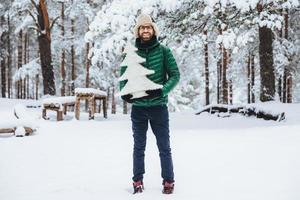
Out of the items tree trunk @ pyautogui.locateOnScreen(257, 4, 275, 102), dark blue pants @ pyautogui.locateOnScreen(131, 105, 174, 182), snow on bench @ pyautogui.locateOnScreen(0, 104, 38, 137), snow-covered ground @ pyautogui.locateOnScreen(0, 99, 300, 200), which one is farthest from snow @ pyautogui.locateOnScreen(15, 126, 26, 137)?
tree trunk @ pyautogui.locateOnScreen(257, 4, 275, 102)

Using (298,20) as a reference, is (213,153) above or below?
below

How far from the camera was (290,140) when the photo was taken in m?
8.78

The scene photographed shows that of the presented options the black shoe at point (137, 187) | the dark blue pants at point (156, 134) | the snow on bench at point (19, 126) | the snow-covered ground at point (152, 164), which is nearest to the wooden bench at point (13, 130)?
the snow on bench at point (19, 126)

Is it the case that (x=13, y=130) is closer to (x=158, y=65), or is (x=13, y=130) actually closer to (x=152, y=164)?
(x=152, y=164)

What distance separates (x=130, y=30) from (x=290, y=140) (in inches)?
207

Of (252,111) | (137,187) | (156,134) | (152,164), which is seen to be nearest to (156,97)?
(156,134)

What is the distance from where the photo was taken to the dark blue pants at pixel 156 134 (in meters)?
5.23

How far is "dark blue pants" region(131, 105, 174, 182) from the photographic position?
206 inches

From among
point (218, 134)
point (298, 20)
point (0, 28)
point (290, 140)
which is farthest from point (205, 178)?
point (0, 28)

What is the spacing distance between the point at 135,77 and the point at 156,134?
72cm

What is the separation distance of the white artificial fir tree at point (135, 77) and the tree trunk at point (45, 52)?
1577 centimetres

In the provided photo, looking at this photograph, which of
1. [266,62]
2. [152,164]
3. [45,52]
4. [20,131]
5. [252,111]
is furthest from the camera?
[45,52]

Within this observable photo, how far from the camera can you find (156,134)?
5301 mm

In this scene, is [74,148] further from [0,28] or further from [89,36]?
[0,28]
